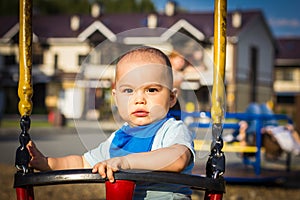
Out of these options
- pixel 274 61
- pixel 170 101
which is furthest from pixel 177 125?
pixel 274 61

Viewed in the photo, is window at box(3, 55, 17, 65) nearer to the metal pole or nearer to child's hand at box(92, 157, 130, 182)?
the metal pole

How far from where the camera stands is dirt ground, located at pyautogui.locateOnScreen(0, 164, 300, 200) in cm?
498

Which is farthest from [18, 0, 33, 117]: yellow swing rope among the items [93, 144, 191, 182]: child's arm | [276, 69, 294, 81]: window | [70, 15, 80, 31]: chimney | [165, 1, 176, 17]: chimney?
[276, 69, 294, 81]: window

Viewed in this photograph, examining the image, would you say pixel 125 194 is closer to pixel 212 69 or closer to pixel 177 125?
pixel 177 125

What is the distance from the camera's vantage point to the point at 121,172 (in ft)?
4.93

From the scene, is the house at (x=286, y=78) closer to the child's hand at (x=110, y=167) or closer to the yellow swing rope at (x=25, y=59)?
the yellow swing rope at (x=25, y=59)

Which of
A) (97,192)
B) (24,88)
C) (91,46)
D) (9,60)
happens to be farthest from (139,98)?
(9,60)

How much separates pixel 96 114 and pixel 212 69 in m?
0.37

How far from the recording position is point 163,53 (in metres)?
1.72

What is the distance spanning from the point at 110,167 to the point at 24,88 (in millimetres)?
427

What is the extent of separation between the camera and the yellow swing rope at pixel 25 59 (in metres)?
1.75

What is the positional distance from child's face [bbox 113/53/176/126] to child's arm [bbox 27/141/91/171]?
0.26m

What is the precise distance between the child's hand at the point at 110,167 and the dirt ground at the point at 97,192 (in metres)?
3.24

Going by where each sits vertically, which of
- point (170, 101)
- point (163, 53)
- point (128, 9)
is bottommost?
point (170, 101)
